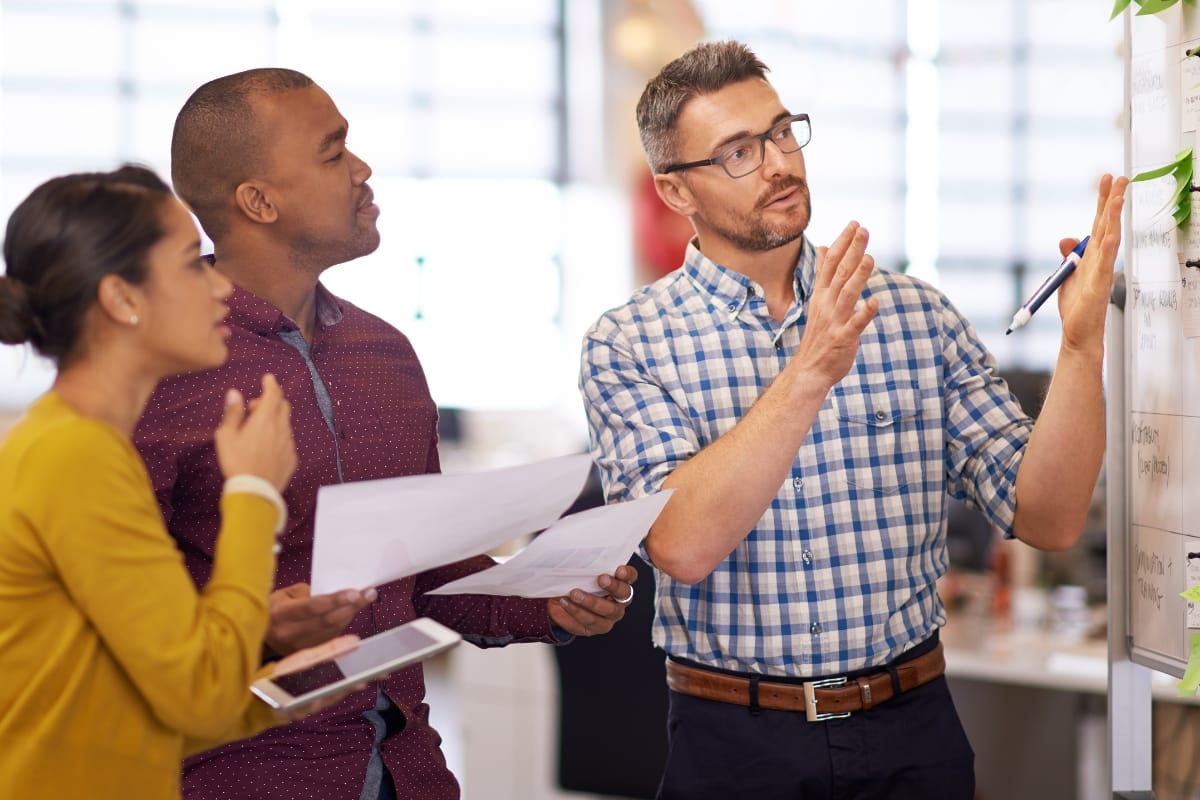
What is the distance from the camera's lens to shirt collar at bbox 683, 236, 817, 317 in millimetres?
1852

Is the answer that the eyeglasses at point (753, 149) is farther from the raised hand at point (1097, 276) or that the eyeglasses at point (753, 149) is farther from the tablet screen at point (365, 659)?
the tablet screen at point (365, 659)

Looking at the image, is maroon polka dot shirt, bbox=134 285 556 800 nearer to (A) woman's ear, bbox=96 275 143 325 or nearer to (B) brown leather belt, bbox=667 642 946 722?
(B) brown leather belt, bbox=667 642 946 722

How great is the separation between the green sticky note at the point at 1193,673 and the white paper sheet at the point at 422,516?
765mm

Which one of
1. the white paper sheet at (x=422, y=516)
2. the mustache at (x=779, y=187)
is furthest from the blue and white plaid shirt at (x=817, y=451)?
the white paper sheet at (x=422, y=516)

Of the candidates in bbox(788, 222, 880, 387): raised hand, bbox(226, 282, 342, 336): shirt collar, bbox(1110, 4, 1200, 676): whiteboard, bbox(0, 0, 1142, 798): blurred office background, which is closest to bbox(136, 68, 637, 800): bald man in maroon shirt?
bbox(226, 282, 342, 336): shirt collar

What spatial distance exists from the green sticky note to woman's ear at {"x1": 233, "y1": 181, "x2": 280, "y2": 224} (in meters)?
1.26

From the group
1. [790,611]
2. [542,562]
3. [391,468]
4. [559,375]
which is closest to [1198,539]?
[790,611]

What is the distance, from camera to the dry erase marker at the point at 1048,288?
62.9 inches

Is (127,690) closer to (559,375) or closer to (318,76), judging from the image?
(559,375)

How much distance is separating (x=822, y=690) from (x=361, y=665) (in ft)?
2.36

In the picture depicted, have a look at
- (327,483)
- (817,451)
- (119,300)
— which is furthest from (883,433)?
(119,300)

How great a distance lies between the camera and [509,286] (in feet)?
33.3

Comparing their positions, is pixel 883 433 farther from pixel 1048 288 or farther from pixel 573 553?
pixel 573 553

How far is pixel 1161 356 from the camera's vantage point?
66.1 inches
